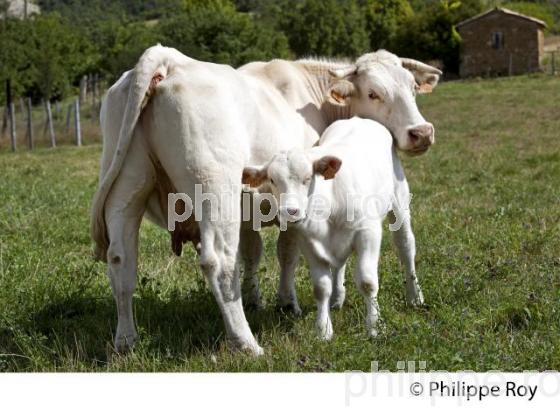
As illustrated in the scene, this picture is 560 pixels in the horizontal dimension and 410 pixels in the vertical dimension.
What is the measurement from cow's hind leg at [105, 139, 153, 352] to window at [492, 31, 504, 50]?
52.7 m

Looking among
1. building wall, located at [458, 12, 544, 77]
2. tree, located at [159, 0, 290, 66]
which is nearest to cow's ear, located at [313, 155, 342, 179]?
tree, located at [159, 0, 290, 66]

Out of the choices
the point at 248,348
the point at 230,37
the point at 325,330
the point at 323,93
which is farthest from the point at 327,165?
the point at 230,37

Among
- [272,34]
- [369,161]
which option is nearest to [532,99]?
[272,34]

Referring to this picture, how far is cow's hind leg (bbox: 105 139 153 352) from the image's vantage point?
5.73 m

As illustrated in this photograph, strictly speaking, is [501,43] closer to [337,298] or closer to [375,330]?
[337,298]

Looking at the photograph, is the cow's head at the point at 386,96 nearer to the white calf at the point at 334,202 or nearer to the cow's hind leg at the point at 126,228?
the white calf at the point at 334,202

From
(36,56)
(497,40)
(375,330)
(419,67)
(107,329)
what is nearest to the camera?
(375,330)

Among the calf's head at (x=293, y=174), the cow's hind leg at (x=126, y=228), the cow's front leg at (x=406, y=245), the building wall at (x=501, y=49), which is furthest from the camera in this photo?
the building wall at (x=501, y=49)

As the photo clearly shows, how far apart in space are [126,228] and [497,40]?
5312 cm

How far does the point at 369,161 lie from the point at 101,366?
7.81 feet

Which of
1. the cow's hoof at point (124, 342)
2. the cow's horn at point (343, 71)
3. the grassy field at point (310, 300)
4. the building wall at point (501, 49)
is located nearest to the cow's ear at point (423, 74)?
the cow's horn at point (343, 71)

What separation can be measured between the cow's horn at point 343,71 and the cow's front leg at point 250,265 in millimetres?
1443

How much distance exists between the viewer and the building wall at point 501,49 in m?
54.4

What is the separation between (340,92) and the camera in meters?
6.86
